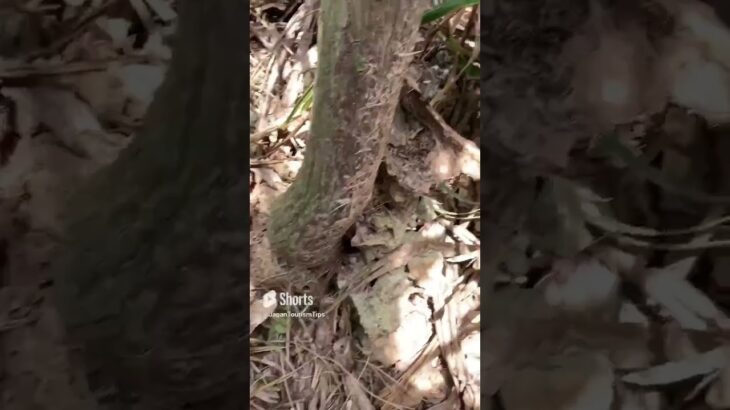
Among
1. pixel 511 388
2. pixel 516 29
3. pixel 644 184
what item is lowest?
pixel 511 388

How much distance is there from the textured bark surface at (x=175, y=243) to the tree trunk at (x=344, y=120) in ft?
0.14

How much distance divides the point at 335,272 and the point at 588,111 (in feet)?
0.68

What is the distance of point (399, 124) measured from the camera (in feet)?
1.62

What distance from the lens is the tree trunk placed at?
0.44 m

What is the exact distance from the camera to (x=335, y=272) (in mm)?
500

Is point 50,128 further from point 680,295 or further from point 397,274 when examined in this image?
point 680,295

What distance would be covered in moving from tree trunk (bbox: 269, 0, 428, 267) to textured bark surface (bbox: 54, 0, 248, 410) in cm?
4

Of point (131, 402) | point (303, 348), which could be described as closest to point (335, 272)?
point (303, 348)

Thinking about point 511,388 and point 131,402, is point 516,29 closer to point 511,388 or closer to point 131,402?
point 511,388

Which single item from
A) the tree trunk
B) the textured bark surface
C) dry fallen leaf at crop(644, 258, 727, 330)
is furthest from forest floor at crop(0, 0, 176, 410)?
dry fallen leaf at crop(644, 258, 727, 330)

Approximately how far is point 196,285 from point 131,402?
0.30 ft

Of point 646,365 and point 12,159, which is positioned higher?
point 12,159

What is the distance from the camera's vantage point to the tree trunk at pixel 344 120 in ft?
1.44

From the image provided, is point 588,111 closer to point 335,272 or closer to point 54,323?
point 335,272
